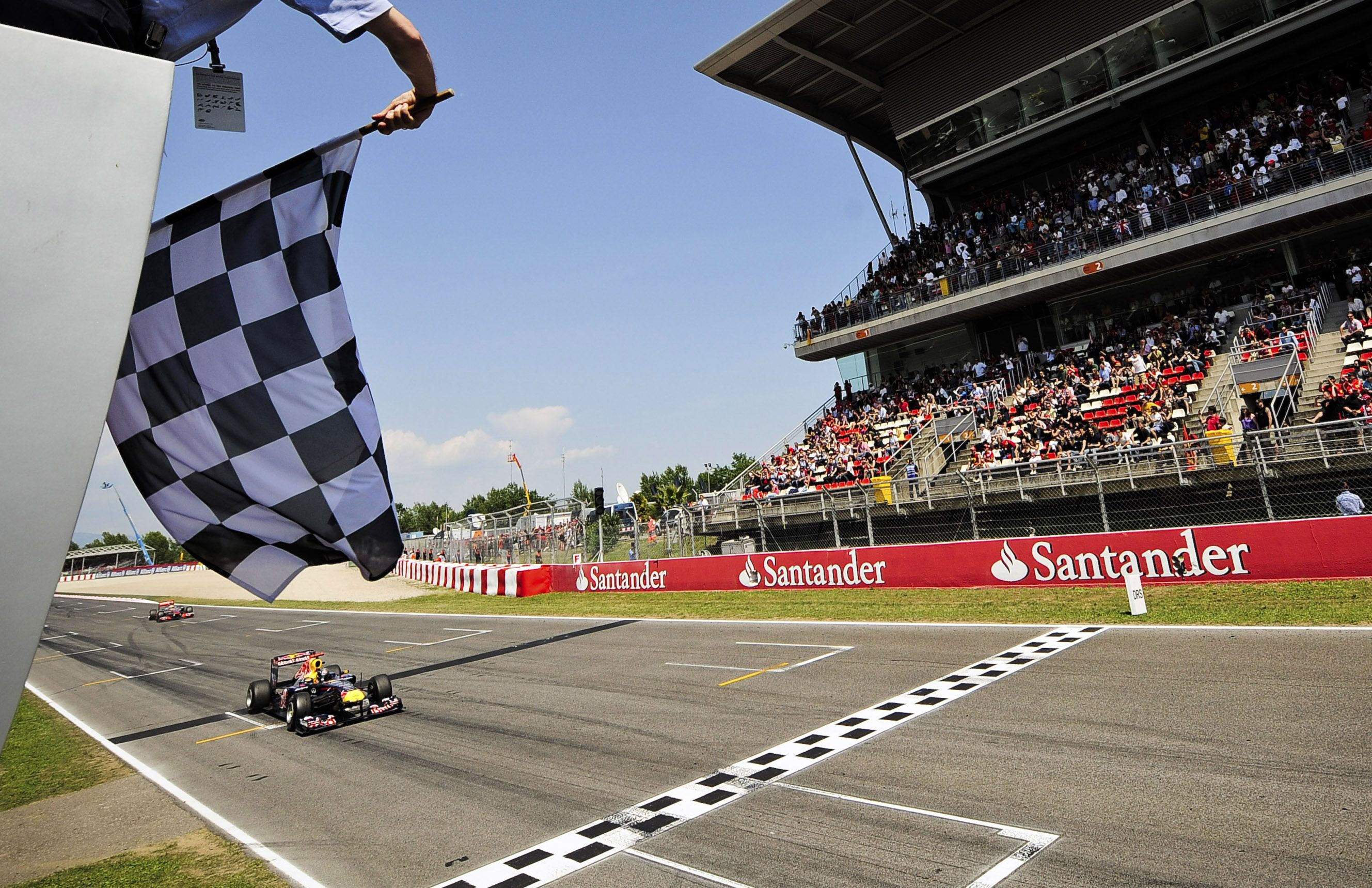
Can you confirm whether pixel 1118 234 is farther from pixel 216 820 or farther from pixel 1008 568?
pixel 216 820

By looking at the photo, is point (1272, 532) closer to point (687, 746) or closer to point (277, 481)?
point (687, 746)

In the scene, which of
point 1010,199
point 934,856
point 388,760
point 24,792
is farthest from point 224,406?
point 1010,199

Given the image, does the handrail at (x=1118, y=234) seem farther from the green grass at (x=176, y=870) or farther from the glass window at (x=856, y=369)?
the green grass at (x=176, y=870)

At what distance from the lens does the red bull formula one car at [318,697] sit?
1052 centimetres

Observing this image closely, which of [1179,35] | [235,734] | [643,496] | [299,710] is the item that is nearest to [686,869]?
[299,710]

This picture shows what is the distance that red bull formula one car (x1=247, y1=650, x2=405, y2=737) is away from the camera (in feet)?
34.5

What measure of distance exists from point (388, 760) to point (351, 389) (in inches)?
252

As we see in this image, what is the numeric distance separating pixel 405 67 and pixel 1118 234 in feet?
84.8

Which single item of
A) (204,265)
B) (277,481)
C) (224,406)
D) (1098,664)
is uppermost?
(204,265)

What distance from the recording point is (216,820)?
7168 millimetres

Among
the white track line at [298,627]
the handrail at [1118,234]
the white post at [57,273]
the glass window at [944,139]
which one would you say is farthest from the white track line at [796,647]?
the glass window at [944,139]

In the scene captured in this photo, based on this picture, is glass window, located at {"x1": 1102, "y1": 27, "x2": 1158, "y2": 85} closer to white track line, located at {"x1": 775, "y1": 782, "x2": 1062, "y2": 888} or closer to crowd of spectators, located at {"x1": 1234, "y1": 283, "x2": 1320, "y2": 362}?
crowd of spectators, located at {"x1": 1234, "y1": 283, "x2": 1320, "y2": 362}

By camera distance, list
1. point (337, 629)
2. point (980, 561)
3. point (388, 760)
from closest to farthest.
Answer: point (388, 760)
point (980, 561)
point (337, 629)

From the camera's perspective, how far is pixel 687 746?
7.80 m
